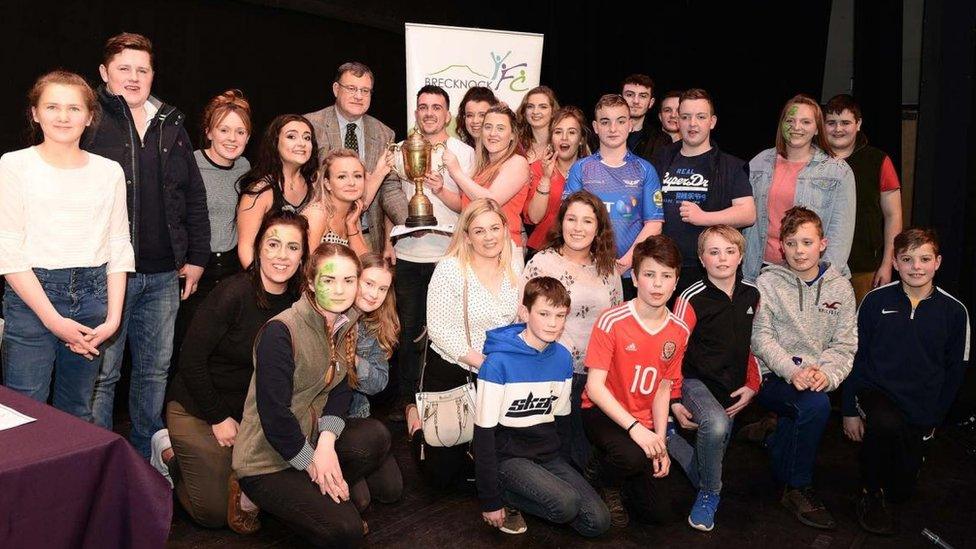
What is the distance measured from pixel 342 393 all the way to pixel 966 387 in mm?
3129

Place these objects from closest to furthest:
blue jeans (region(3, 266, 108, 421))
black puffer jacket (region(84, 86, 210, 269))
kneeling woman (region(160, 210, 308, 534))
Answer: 1. blue jeans (region(3, 266, 108, 421))
2. kneeling woman (region(160, 210, 308, 534))
3. black puffer jacket (region(84, 86, 210, 269))

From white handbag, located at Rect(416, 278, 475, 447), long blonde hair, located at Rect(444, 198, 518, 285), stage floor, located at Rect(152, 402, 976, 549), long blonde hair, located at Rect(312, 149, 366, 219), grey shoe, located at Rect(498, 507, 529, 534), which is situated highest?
long blonde hair, located at Rect(312, 149, 366, 219)

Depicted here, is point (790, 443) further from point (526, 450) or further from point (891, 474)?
point (526, 450)

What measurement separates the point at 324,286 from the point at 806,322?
194 cm

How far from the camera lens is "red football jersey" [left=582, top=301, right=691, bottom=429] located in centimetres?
299

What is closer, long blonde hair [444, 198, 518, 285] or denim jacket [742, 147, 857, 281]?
long blonde hair [444, 198, 518, 285]

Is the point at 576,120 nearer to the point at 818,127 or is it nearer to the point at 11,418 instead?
the point at 818,127

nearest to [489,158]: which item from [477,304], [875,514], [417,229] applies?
[417,229]

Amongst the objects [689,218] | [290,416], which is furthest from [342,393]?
[689,218]

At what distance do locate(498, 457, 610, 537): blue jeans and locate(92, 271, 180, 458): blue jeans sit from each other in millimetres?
1384

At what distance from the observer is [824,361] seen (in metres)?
3.24

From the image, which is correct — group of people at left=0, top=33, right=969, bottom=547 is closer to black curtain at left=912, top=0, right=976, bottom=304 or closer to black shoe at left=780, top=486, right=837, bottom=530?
black shoe at left=780, top=486, right=837, bottom=530

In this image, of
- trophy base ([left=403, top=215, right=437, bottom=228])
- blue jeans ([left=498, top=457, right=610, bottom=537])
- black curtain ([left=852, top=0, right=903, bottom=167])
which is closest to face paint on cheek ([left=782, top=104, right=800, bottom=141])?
trophy base ([left=403, top=215, right=437, bottom=228])

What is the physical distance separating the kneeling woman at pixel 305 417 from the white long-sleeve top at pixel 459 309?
0.49m
